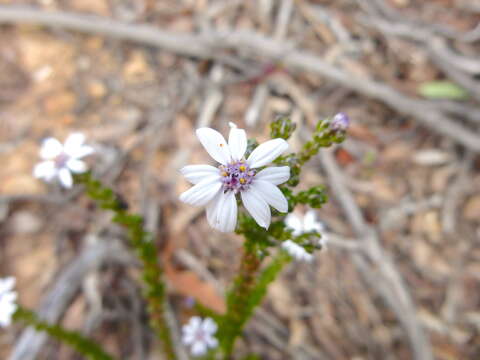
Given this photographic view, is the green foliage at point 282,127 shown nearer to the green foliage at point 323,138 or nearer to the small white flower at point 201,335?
the green foliage at point 323,138

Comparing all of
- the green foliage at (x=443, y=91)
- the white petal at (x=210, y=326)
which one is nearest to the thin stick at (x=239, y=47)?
the green foliage at (x=443, y=91)

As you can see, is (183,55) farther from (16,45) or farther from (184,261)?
(184,261)

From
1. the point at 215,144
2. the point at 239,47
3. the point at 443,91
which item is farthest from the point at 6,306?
the point at 443,91

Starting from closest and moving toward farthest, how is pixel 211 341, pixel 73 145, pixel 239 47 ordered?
pixel 73 145 → pixel 211 341 → pixel 239 47

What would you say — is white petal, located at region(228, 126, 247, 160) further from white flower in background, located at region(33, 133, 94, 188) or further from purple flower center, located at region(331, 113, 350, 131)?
white flower in background, located at region(33, 133, 94, 188)

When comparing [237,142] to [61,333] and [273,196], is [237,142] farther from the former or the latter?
[61,333]

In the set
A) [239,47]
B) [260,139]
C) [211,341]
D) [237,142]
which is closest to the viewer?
[237,142]

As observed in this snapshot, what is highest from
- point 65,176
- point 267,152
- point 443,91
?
point 443,91

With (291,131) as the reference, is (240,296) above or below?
below
